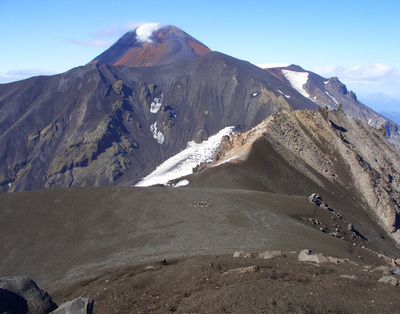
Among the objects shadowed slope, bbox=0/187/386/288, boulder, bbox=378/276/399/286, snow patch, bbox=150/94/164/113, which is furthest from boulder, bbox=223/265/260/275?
snow patch, bbox=150/94/164/113

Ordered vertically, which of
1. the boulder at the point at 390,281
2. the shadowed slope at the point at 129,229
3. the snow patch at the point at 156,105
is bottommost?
the shadowed slope at the point at 129,229

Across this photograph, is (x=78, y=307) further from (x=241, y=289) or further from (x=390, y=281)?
(x=390, y=281)

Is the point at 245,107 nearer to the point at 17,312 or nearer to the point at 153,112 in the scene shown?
the point at 153,112

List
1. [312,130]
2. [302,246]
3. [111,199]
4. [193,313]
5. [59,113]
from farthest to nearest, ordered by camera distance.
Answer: [59,113]
[312,130]
[111,199]
[302,246]
[193,313]

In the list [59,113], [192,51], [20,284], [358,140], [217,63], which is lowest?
[20,284]

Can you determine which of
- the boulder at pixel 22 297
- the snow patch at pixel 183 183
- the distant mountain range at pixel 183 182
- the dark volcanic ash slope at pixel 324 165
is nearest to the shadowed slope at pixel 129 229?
the distant mountain range at pixel 183 182

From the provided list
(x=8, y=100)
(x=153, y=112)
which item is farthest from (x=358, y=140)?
(x=8, y=100)

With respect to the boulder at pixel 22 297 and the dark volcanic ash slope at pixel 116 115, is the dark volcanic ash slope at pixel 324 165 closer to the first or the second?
the boulder at pixel 22 297

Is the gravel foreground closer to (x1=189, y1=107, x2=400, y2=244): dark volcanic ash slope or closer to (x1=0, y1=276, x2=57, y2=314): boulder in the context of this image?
(x1=0, y1=276, x2=57, y2=314): boulder
